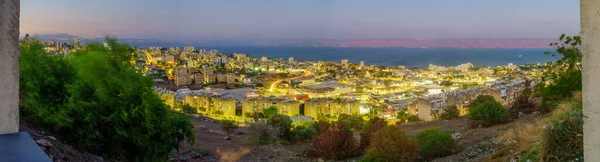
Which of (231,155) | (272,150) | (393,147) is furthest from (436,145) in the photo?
(231,155)

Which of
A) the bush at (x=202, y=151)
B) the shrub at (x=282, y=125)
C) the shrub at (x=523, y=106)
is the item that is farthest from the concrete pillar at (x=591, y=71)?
the shrub at (x=282, y=125)

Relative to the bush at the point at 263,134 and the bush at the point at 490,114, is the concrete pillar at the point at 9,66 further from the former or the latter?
the bush at the point at 263,134

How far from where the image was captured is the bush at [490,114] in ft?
24.3

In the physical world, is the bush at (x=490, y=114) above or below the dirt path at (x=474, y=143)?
above

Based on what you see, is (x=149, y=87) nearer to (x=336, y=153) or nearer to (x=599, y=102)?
(x=336, y=153)

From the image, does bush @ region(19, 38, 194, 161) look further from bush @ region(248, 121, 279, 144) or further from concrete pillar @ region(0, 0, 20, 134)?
bush @ region(248, 121, 279, 144)

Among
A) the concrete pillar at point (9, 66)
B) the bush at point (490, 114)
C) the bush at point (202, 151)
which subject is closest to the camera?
the concrete pillar at point (9, 66)

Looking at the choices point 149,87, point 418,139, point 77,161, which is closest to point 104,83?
point 149,87

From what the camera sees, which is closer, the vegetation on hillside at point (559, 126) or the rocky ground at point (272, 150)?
the vegetation on hillside at point (559, 126)

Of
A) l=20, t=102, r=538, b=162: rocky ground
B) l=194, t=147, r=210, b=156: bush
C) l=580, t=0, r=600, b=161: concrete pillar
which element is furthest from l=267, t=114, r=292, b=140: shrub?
l=580, t=0, r=600, b=161: concrete pillar

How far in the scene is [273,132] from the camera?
409 inches

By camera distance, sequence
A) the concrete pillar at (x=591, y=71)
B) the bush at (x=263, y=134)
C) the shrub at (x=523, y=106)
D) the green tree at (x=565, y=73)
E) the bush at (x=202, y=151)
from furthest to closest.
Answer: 1. the bush at (x=263, y=134)
2. the shrub at (x=523, y=106)
3. the bush at (x=202, y=151)
4. the green tree at (x=565, y=73)
5. the concrete pillar at (x=591, y=71)

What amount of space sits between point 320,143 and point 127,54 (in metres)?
3.31

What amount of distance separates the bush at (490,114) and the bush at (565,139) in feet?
13.9
